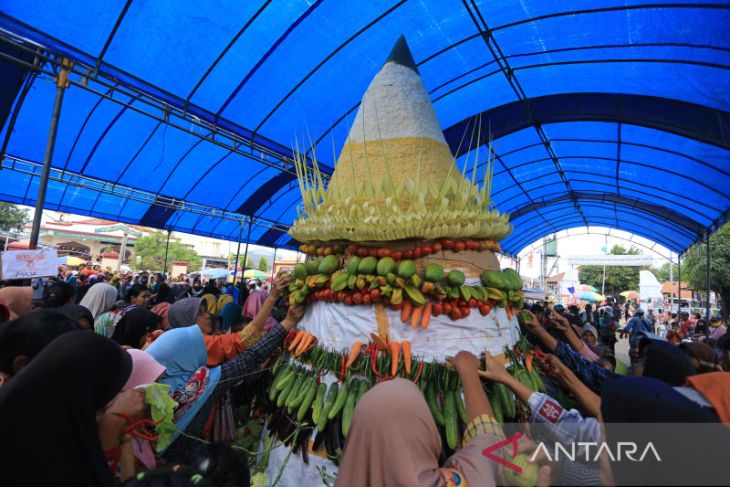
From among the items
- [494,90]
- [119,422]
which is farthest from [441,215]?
[494,90]

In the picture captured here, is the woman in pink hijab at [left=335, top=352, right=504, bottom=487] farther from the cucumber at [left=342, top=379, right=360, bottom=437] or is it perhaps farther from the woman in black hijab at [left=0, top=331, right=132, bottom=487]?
the woman in black hijab at [left=0, top=331, right=132, bottom=487]

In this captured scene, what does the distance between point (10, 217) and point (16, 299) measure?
117 ft

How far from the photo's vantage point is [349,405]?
2049 millimetres

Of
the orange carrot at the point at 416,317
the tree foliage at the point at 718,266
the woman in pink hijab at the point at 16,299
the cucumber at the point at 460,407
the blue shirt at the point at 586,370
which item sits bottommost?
the cucumber at the point at 460,407

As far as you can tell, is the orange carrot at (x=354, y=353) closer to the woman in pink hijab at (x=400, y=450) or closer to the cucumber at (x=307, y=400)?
the cucumber at (x=307, y=400)

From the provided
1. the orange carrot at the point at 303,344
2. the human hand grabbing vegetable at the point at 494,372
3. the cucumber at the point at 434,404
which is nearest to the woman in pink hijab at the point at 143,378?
the orange carrot at the point at 303,344

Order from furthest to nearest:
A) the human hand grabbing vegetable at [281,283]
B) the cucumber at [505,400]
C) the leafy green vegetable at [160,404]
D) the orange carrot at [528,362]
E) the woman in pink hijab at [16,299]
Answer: the woman in pink hijab at [16,299] < the human hand grabbing vegetable at [281,283] < the orange carrot at [528,362] < the cucumber at [505,400] < the leafy green vegetable at [160,404]

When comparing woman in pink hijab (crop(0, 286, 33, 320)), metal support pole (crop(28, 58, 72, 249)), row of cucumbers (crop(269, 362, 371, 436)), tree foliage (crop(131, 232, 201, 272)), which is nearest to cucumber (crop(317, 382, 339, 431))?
row of cucumbers (crop(269, 362, 371, 436))

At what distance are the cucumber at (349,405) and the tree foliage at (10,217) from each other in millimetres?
35399

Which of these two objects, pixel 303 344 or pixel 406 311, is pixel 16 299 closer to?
pixel 303 344

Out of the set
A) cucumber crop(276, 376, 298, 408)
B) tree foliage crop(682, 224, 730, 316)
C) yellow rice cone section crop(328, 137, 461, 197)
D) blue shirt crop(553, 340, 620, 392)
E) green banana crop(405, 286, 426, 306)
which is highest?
tree foliage crop(682, 224, 730, 316)

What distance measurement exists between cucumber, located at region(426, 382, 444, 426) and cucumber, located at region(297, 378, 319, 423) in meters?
0.66

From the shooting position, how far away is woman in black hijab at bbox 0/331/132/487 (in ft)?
4.28

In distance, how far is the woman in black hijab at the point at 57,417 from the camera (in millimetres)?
1304
